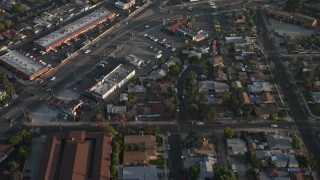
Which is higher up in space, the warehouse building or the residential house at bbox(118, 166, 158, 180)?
the warehouse building

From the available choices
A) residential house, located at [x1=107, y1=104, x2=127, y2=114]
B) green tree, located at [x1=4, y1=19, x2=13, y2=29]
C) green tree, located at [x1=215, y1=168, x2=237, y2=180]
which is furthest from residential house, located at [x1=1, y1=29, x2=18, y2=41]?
green tree, located at [x1=215, y1=168, x2=237, y2=180]

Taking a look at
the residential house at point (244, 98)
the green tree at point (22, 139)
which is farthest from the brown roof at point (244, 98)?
the green tree at point (22, 139)

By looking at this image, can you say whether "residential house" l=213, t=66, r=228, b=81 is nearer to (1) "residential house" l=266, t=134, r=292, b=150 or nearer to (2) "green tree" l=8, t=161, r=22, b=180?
(1) "residential house" l=266, t=134, r=292, b=150

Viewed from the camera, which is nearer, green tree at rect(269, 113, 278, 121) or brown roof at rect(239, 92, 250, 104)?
green tree at rect(269, 113, 278, 121)

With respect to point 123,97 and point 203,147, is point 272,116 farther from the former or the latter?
point 123,97

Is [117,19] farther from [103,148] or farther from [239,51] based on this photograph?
[103,148]

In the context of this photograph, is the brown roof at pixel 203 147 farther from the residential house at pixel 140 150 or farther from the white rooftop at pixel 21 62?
the white rooftop at pixel 21 62
